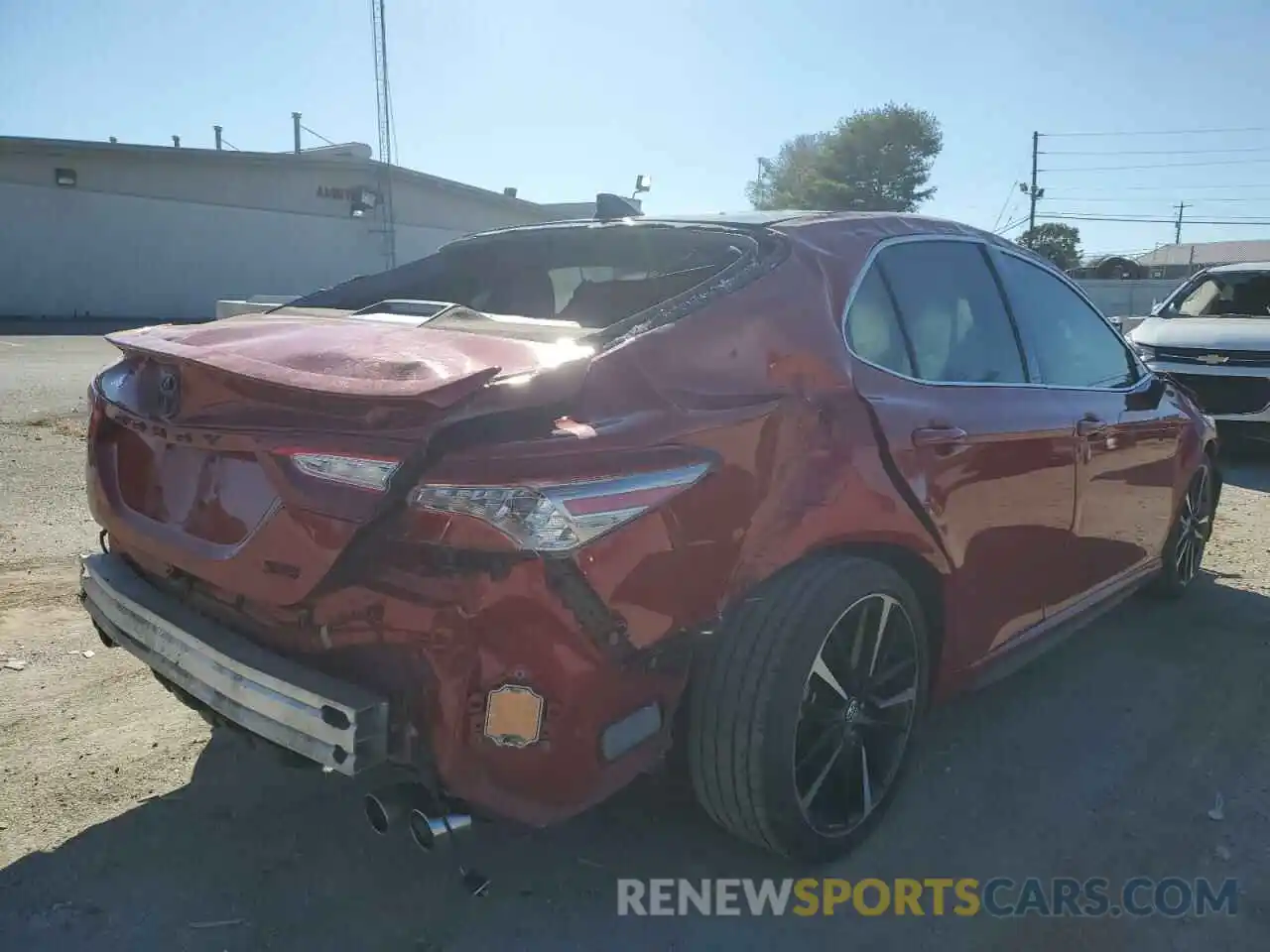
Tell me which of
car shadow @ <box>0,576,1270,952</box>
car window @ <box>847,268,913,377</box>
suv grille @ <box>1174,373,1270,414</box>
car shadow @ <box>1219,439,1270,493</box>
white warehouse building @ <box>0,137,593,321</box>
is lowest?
car shadow @ <box>0,576,1270,952</box>

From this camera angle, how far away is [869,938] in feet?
8.04

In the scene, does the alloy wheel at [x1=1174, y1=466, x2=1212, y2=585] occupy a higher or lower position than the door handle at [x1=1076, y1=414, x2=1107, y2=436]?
lower

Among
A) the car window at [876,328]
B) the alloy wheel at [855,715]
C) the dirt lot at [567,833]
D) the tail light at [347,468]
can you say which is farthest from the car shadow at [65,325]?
the alloy wheel at [855,715]

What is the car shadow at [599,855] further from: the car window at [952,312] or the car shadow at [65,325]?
the car shadow at [65,325]

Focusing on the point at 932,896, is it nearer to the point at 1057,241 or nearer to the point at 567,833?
the point at 567,833

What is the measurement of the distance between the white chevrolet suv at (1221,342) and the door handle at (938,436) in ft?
18.0

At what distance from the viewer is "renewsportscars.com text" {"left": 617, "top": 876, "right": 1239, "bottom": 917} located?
2.55m

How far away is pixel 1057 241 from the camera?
58.4 meters

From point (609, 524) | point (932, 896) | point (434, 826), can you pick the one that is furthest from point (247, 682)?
point (932, 896)

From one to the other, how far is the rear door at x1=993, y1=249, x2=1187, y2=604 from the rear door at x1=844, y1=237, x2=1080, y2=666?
0.46 feet

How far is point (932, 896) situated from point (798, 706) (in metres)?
0.73

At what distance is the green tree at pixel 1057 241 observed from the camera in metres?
49.3

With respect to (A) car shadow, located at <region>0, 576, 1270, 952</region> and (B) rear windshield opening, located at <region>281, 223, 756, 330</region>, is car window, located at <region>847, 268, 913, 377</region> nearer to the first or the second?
(B) rear windshield opening, located at <region>281, 223, 756, 330</region>

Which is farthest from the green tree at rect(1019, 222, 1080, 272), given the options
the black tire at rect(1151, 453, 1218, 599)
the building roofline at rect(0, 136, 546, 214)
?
the black tire at rect(1151, 453, 1218, 599)
